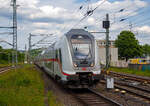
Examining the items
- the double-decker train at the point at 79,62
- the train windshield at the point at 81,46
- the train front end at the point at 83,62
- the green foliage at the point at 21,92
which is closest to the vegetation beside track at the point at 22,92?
the green foliage at the point at 21,92

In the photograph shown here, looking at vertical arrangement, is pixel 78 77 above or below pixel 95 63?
below

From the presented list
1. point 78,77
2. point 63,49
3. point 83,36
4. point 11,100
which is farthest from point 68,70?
point 11,100

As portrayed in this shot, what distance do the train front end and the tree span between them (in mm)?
38881

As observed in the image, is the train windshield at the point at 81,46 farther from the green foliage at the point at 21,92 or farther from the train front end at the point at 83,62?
the green foliage at the point at 21,92

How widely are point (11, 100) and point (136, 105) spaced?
4960 millimetres

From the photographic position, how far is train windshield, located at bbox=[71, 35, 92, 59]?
11297 mm

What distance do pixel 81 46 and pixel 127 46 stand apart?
4020 centimetres

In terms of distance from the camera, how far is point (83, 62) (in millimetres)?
11109

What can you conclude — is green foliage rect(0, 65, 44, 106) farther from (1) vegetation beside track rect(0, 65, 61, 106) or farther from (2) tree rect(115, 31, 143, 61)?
(2) tree rect(115, 31, 143, 61)

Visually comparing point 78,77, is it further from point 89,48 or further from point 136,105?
point 136,105

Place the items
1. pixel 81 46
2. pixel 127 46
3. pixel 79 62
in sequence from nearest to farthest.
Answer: pixel 79 62 < pixel 81 46 < pixel 127 46

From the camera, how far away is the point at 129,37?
5075 cm

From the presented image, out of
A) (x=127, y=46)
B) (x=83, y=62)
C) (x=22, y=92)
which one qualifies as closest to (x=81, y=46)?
(x=83, y=62)

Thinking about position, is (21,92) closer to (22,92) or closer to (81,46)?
(22,92)
